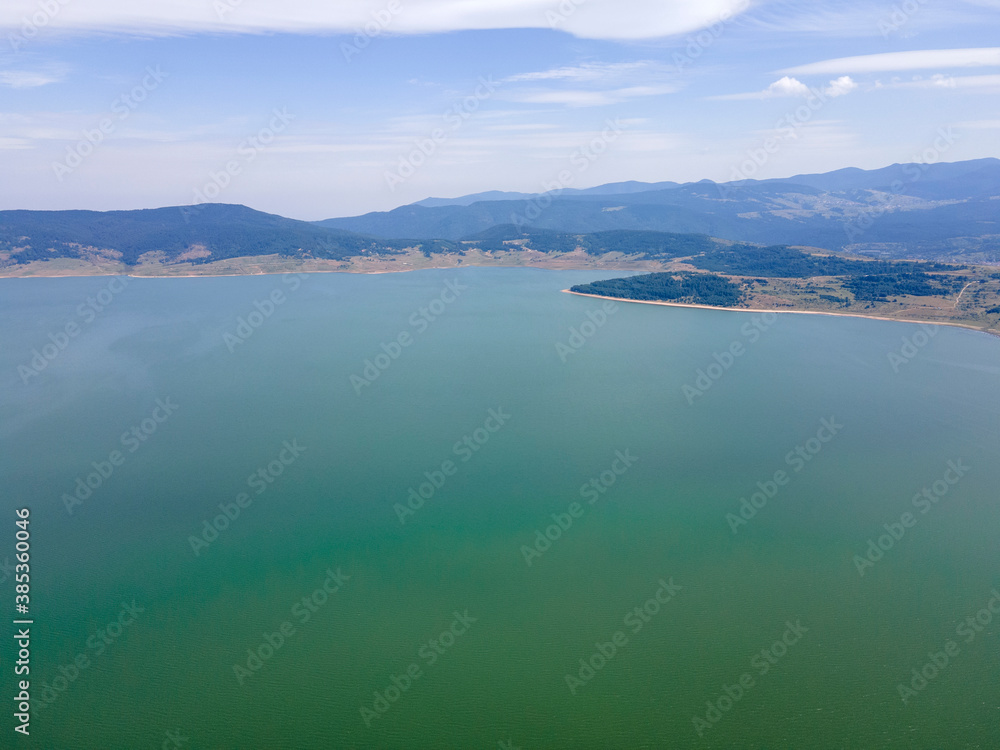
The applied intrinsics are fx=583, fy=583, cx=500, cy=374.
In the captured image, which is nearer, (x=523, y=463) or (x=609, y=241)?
(x=523, y=463)

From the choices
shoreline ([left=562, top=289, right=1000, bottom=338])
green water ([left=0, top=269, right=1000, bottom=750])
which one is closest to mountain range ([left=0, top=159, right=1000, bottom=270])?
shoreline ([left=562, top=289, right=1000, bottom=338])

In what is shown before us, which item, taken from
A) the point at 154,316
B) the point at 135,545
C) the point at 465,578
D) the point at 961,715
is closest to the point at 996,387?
the point at 961,715

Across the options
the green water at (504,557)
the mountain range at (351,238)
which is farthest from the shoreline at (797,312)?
the mountain range at (351,238)

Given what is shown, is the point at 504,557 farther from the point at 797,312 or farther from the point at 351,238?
the point at 351,238

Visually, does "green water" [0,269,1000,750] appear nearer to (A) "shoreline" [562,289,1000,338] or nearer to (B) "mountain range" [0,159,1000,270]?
(A) "shoreline" [562,289,1000,338]

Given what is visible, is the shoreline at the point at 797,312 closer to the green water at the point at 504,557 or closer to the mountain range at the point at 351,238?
the green water at the point at 504,557

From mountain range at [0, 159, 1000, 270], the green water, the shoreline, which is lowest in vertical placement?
the green water

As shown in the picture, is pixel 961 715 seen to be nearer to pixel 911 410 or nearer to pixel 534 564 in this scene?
pixel 534 564

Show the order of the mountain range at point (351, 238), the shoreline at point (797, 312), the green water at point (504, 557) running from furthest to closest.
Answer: the mountain range at point (351, 238), the shoreline at point (797, 312), the green water at point (504, 557)
